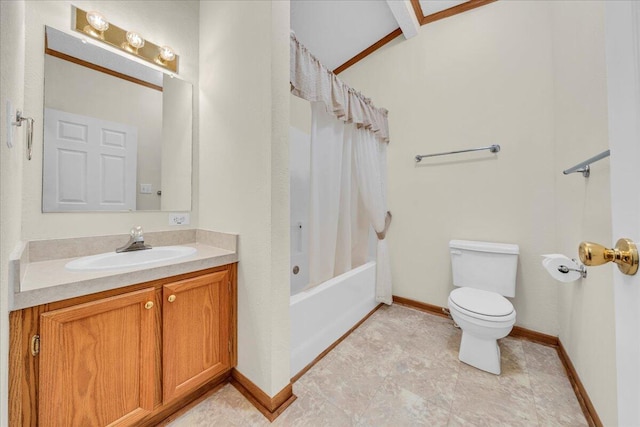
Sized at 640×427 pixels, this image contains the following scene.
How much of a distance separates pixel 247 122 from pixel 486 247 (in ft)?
6.35

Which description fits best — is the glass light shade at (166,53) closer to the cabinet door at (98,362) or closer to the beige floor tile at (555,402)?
the cabinet door at (98,362)

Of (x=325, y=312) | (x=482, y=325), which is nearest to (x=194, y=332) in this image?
(x=325, y=312)

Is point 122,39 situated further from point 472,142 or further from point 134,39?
point 472,142

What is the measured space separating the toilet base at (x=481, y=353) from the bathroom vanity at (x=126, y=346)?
147 centimetres

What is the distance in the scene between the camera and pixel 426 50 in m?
2.32

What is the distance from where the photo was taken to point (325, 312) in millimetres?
1741

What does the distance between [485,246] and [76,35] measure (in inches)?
114

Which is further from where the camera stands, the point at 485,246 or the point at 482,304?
the point at 485,246

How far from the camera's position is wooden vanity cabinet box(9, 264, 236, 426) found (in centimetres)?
83

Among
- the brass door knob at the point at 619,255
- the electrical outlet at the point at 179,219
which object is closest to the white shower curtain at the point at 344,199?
the electrical outlet at the point at 179,219

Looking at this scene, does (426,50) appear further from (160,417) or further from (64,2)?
(160,417)

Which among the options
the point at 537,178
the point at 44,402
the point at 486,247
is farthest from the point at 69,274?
the point at 537,178

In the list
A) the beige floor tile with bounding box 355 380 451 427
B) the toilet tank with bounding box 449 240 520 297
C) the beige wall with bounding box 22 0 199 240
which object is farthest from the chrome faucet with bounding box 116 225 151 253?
the toilet tank with bounding box 449 240 520 297

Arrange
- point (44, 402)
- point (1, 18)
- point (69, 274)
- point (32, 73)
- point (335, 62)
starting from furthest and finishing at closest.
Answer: point (335, 62) < point (32, 73) < point (69, 274) < point (44, 402) < point (1, 18)
